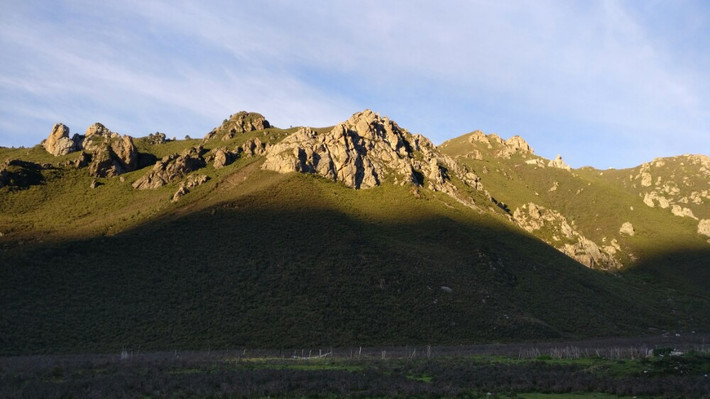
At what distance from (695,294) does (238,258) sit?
392 feet

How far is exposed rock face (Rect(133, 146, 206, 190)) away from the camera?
13050cm

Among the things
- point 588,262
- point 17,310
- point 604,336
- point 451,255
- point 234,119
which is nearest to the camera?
point 17,310

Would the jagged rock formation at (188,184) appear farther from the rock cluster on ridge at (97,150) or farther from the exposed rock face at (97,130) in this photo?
the exposed rock face at (97,130)

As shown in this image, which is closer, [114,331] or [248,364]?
[248,364]

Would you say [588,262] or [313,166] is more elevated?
[313,166]

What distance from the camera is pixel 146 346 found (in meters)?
61.8

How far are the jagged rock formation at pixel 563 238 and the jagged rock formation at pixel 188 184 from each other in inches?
3742

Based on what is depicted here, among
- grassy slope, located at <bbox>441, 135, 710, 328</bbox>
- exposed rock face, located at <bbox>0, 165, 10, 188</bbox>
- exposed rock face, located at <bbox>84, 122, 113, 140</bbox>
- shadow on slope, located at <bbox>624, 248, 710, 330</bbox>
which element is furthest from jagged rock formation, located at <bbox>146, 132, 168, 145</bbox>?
shadow on slope, located at <bbox>624, 248, 710, 330</bbox>

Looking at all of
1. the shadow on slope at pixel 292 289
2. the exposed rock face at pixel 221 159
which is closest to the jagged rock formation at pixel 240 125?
the exposed rock face at pixel 221 159

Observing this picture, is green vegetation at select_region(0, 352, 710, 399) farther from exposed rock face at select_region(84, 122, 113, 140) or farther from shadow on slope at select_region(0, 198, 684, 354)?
exposed rock face at select_region(84, 122, 113, 140)

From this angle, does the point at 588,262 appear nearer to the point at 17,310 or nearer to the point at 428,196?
the point at 428,196

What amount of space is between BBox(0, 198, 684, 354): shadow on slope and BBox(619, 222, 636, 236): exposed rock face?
66703mm

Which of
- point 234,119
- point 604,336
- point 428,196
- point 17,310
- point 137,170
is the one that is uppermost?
point 234,119

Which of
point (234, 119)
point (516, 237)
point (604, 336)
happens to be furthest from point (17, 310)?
point (234, 119)
